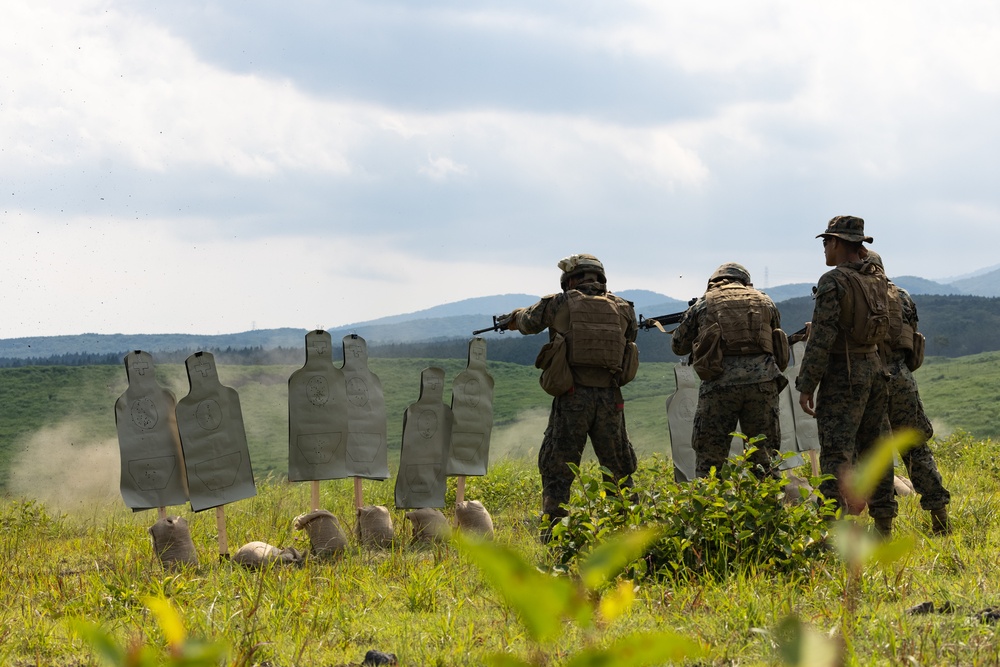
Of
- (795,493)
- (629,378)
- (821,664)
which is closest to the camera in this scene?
(821,664)

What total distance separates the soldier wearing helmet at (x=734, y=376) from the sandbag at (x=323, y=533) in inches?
109

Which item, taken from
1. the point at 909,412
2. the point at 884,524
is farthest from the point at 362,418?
the point at 909,412

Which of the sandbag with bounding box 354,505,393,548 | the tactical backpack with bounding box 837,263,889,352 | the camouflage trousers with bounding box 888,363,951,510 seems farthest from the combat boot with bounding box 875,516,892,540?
the sandbag with bounding box 354,505,393,548

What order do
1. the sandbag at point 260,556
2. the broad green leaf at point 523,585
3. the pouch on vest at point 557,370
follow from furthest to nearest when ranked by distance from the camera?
the pouch on vest at point 557,370
the sandbag at point 260,556
the broad green leaf at point 523,585

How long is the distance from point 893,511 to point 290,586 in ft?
13.9

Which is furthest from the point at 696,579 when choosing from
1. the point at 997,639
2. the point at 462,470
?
the point at 462,470

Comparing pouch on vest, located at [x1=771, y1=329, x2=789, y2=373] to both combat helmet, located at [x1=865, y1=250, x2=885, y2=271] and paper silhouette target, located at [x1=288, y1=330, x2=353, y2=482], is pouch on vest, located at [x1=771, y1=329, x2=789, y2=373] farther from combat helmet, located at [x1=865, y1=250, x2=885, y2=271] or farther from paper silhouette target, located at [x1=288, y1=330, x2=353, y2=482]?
paper silhouette target, located at [x1=288, y1=330, x2=353, y2=482]

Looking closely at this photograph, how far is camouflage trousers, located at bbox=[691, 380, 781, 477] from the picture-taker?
7441 mm

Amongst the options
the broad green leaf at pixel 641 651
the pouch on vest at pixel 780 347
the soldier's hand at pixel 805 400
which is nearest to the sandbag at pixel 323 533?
the soldier's hand at pixel 805 400

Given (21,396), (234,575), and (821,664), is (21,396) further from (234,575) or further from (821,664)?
(821,664)

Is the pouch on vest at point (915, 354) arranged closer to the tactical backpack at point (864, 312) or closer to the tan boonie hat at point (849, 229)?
the tactical backpack at point (864, 312)

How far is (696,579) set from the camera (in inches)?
206

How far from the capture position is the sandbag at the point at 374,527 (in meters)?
7.28

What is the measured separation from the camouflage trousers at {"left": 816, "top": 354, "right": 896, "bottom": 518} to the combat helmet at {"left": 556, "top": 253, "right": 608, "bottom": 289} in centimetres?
202
